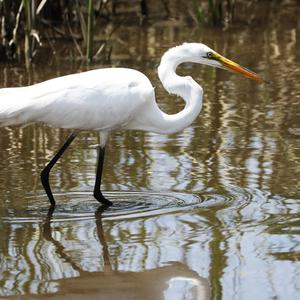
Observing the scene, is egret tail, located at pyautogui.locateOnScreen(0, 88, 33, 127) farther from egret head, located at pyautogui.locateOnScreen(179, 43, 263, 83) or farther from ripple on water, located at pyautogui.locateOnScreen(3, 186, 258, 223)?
egret head, located at pyautogui.locateOnScreen(179, 43, 263, 83)

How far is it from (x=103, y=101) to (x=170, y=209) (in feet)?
2.92

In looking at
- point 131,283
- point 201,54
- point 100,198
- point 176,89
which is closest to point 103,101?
point 176,89

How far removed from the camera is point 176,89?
24.2 ft

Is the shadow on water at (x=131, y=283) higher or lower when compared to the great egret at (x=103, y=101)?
lower

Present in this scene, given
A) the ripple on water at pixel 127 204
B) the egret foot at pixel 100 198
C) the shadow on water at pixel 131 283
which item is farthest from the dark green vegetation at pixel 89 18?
the shadow on water at pixel 131 283

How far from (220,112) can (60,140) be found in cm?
174

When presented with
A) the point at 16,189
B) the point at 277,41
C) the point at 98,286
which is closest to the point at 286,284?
the point at 98,286

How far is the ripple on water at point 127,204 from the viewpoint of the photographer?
709cm

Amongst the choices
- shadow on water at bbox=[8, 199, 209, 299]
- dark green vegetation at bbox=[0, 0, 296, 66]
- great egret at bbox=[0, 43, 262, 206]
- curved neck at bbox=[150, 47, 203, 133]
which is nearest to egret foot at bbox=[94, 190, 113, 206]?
great egret at bbox=[0, 43, 262, 206]

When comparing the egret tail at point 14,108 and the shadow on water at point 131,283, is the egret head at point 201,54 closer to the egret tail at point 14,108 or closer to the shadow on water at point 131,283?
the egret tail at point 14,108

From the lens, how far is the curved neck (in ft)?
24.0

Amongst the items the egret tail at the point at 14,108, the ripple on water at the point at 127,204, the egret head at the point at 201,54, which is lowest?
the ripple on water at the point at 127,204

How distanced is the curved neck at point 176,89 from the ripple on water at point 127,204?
52 cm

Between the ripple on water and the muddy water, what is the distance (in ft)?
0.05
